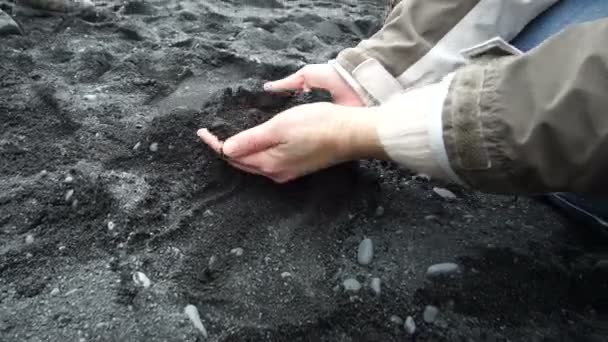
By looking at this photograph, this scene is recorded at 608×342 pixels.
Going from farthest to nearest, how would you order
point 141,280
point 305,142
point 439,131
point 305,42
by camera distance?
point 305,42
point 305,142
point 141,280
point 439,131

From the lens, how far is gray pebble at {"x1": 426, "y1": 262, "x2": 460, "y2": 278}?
1177 mm

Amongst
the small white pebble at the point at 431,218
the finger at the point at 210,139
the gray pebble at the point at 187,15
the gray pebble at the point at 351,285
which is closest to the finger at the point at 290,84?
the finger at the point at 210,139

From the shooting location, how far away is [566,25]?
1228mm

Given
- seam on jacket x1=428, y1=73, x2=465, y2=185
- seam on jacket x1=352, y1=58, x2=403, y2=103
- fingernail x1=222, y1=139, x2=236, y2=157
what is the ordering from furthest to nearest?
1. seam on jacket x1=352, y1=58, x2=403, y2=103
2. fingernail x1=222, y1=139, x2=236, y2=157
3. seam on jacket x1=428, y1=73, x2=465, y2=185

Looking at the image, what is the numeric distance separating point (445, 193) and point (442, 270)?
0.33 metres

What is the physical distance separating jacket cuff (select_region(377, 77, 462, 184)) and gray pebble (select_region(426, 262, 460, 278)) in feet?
0.93

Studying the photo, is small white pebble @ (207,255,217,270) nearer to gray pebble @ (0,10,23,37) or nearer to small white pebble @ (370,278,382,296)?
small white pebble @ (370,278,382,296)

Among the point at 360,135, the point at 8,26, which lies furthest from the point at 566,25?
the point at 8,26

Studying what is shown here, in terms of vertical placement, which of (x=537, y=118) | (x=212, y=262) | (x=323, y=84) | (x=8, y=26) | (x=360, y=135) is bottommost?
(x=8, y=26)

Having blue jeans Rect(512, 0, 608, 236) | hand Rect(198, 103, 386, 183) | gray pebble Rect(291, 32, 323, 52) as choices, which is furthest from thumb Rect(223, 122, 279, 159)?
gray pebble Rect(291, 32, 323, 52)

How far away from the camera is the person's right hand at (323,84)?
149 cm

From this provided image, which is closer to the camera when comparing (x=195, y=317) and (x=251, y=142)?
(x=195, y=317)

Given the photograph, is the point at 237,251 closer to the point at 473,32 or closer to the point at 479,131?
the point at 479,131

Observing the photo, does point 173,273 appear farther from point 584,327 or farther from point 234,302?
point 584,327
